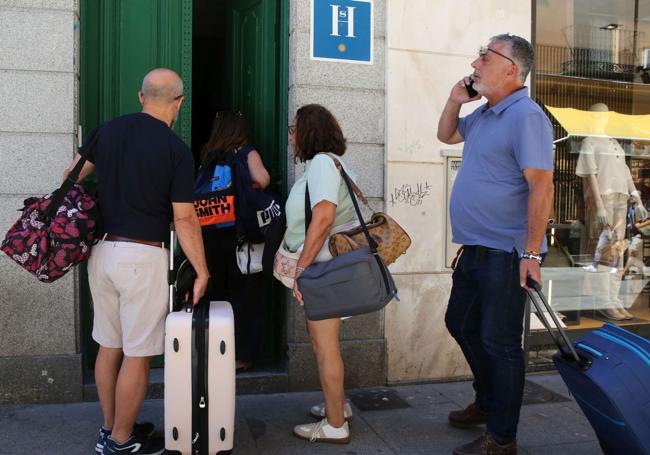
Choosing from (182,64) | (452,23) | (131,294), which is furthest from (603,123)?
(131,294)

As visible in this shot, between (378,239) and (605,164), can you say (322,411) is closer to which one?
(378,239)

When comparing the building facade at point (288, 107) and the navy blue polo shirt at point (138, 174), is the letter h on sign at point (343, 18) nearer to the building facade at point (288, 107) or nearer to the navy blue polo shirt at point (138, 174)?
the building facade at point (288, 107)

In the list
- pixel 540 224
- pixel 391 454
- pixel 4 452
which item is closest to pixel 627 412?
pixel 540 224

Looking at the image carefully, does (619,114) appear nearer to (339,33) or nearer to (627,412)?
Answer: (339,33)

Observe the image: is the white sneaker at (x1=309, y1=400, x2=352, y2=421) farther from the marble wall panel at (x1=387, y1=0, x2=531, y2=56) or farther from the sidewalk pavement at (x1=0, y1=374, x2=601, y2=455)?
the marble wall panel at (x1=387, y1=0, x2=531, y2=56)

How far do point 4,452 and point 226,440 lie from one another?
1.28 m

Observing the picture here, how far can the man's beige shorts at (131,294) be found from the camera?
2996 millimetres

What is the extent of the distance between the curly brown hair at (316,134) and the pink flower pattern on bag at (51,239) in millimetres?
1157

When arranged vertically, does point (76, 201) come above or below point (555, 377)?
above

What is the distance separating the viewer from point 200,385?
293 cm

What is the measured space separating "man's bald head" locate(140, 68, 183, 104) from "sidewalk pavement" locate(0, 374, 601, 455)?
191 centimetres

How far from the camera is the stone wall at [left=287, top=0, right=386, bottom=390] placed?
4.41 metres

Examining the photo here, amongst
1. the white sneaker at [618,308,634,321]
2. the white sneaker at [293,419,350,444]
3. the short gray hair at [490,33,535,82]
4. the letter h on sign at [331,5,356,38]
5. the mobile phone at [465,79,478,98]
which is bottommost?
the white sneaker at [293,419,350,444]

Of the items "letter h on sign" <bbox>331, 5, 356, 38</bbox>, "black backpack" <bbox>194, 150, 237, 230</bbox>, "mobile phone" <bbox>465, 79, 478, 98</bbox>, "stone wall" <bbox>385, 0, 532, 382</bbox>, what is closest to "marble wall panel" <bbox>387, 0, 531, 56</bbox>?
"stone wall" <bbox>385, 0, 532, 382</bbox>
